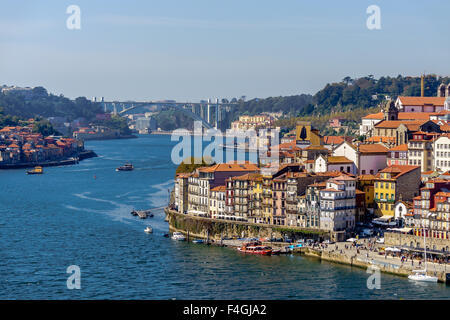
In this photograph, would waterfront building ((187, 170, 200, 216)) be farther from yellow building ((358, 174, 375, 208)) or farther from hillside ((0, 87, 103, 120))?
hillside ((0, 87, 103, 120))

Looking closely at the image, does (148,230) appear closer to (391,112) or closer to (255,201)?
(255,201)

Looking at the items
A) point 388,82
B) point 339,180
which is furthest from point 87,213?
point 388,82

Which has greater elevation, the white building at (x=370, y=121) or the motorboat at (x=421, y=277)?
the white building at (x=370, y=121)

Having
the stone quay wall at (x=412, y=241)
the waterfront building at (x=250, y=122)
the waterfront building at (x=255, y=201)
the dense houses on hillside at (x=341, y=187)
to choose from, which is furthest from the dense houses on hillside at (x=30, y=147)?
the stone quay wall at (x=412, y=241)

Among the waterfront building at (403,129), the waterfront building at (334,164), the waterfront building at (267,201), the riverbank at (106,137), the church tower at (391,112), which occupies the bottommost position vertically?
the riverbank at (106,137)

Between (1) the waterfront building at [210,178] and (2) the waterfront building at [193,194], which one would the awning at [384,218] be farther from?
(2) the waterfront building at [193,194]
